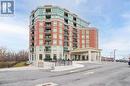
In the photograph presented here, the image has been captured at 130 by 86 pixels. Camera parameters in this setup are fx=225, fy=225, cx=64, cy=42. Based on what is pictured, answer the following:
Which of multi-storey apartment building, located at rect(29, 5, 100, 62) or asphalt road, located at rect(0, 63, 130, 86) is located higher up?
multi-storey apartment building, located at rect(29, 5, 100, 62)

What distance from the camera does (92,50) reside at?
7888 centimetres

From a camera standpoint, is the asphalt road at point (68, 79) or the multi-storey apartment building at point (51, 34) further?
the multi-storey apartment building at point (51, 34)

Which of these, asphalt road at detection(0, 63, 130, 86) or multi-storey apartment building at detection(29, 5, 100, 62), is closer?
asphalt road at detection(0, 63, 130, 86)

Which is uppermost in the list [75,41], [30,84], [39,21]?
[39,21]

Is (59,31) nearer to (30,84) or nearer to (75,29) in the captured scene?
(75,29)

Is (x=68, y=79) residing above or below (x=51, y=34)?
below

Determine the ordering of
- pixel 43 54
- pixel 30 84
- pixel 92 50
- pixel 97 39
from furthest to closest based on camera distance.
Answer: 1. pixel 97 39
2. pixel 43 54
3. pixel 92 50
4. pixel 30 84

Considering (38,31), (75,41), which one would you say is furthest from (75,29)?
(38,31)

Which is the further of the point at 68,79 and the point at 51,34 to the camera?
the point at 51,34

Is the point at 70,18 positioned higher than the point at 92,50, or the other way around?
the point at 70,18

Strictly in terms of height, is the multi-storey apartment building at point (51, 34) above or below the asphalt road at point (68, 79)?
above

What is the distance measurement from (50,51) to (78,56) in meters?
18.5

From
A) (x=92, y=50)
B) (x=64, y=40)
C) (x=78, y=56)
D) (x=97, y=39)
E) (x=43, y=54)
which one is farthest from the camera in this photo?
(x=97, y=39)

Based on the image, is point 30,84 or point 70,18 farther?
point 70,18
